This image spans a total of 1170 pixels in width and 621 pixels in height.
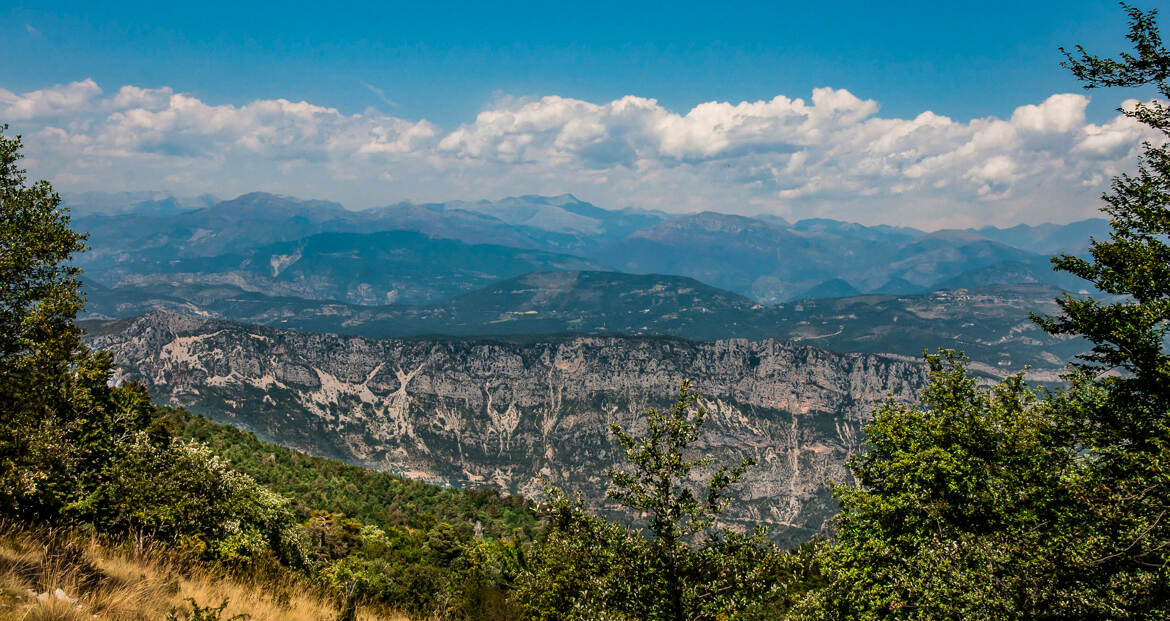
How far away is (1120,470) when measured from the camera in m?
17.0

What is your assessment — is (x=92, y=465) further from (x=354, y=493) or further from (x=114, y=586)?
(x=354, y=493)

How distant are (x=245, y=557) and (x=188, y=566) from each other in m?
6.14

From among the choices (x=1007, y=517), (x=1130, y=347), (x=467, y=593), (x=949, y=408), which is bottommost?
(x=467, y=593)

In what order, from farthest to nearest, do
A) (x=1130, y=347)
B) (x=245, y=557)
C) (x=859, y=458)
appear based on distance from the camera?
(x=859, y=458), (x=245, y=557), (x=1130, y=347)

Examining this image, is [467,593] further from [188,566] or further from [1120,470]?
[1120,470]

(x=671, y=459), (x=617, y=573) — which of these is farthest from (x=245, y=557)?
(x=671, y=459)

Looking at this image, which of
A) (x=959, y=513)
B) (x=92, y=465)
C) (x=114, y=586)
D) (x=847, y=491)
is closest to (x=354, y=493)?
(x=92, y=465)

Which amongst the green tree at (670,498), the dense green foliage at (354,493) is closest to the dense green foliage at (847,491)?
the green tree at (670,498)

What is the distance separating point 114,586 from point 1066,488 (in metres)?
25.9

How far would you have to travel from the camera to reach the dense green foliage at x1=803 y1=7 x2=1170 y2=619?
14.9 metres

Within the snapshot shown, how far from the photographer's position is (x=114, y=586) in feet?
38.2

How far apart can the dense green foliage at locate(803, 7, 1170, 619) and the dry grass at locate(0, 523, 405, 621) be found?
697 inches

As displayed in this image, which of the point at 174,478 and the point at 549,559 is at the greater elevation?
the point at 174,478

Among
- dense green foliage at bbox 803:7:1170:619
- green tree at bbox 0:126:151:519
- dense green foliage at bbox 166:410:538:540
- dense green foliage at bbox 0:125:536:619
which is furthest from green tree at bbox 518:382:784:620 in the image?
dense green foliage at bbox 166:410:538:540
